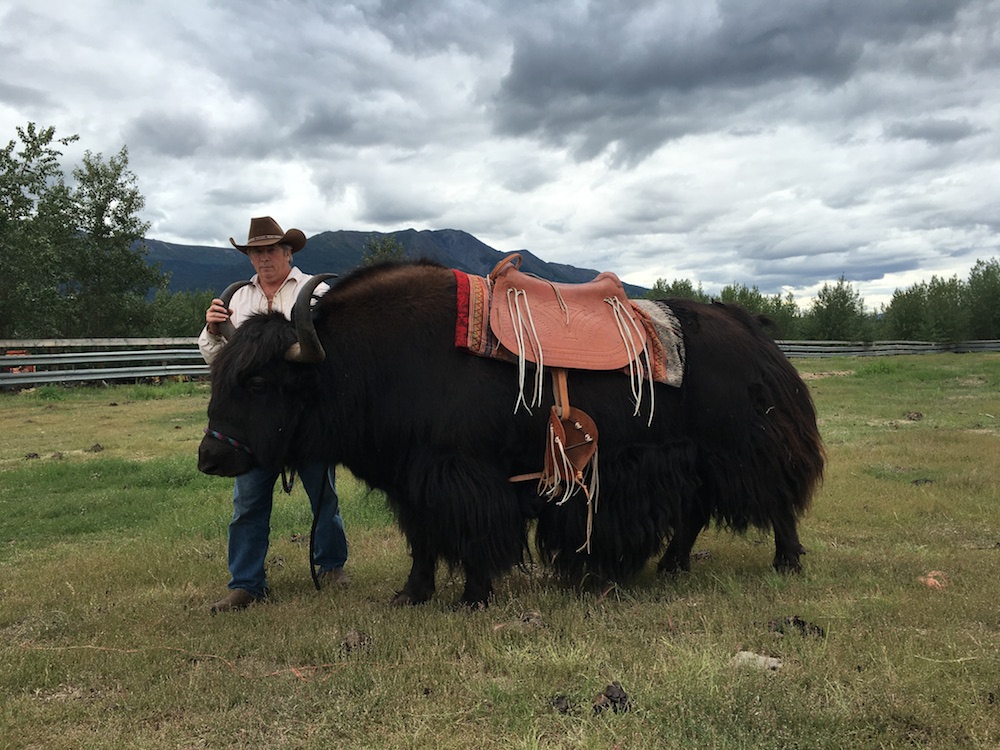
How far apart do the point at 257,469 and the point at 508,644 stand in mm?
1750

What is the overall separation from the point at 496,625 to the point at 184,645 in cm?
146

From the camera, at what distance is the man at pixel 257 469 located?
400cm

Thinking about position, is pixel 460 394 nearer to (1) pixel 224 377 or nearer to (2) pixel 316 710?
(1) pixel 224 377

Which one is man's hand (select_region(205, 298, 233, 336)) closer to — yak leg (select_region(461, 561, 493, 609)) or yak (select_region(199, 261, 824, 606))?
yak (select_region(199, 261, 824, 606))

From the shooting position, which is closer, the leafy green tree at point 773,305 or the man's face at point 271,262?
the man's face at point 271,262

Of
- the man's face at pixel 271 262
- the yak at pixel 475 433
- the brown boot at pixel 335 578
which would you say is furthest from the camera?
the brown boot at pixel 335 578

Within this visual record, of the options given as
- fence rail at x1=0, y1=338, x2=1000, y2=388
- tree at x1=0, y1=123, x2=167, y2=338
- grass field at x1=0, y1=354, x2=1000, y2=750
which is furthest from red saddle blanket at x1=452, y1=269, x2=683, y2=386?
tree at x1=0, y1=123, x2=167, y2=338

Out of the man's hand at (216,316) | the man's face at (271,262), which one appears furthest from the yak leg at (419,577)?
the man's face at (271,262)

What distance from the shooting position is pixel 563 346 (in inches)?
152

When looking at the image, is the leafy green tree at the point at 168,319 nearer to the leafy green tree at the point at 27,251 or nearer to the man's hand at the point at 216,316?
the leafy green tree at the point at 27,251

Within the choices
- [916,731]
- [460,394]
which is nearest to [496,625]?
[460,394]

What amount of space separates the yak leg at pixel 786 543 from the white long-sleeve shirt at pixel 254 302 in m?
3.12

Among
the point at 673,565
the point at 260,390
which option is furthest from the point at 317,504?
the point at 673,565

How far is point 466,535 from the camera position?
3.61 metres
